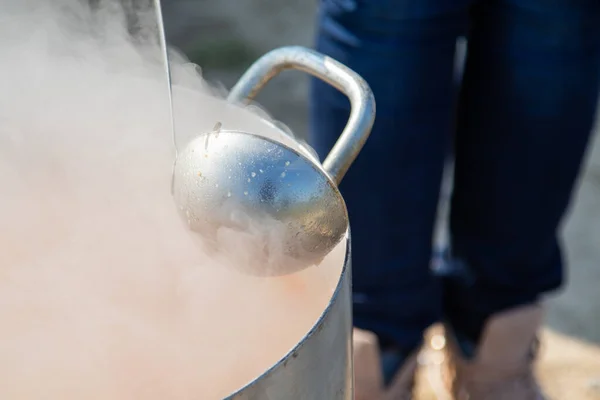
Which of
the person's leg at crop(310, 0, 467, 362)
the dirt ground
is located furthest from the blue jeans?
the dirt ground

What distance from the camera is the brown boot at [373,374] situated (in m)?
0.84

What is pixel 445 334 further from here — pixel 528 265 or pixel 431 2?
pixel 431 2

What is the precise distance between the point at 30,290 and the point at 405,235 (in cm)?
41

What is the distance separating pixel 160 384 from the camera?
0.45 m

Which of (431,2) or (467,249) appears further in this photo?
(467,249)

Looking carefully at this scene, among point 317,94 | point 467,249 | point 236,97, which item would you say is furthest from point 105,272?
point 467,249

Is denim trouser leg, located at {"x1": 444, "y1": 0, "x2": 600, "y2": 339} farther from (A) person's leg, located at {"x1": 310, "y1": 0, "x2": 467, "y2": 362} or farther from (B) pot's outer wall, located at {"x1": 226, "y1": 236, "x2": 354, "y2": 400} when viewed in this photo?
(B) pot's outer wall, located at {"x1": 226, "y1": 236, "x2": 354, "y2": 400}

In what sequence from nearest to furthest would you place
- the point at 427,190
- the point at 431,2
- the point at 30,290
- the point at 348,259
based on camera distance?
the point at 348,259
the point at 30,290
the point at 431,2
the point at 427,190

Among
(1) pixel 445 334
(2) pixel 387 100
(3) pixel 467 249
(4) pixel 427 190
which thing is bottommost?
(1) pixel 445 334

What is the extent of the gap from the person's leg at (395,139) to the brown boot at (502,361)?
0.11 meters

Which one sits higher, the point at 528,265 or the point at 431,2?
the point at 431,2

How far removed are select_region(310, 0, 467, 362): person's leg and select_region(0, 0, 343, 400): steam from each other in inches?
7.9

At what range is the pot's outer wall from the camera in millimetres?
354

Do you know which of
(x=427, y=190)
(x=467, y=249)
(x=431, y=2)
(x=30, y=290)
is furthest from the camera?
(x=467, y=249)
